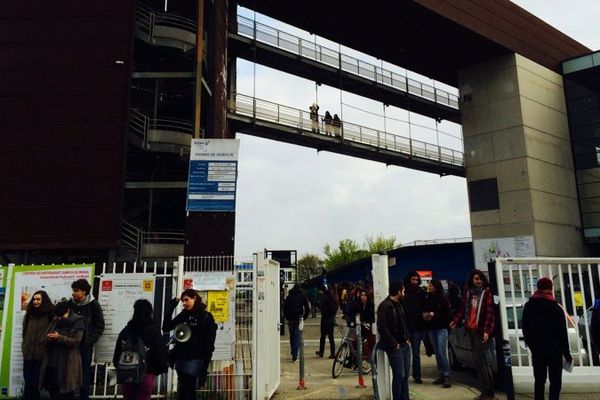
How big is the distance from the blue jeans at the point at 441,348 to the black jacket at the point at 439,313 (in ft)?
0.34

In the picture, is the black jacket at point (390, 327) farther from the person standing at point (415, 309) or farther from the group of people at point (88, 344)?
the group of people at point (88, 344)

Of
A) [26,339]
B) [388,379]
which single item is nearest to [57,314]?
[26,339]

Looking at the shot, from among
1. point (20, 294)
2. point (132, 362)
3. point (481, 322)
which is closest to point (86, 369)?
point (20, 294)

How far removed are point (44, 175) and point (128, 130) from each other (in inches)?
135

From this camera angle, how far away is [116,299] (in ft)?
24.7

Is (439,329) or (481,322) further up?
(481,322)

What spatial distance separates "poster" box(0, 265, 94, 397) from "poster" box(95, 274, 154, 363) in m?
0.44

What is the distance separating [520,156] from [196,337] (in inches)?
1155

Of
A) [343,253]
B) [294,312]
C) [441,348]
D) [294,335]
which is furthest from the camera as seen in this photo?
[343,253]

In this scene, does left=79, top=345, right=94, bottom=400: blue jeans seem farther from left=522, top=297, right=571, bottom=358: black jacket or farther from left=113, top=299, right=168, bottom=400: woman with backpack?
left=522, top=297, right=571, bottom=358: black jacket

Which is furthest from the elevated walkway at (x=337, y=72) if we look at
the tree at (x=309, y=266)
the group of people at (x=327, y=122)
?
the tree at (x=309, y=266)

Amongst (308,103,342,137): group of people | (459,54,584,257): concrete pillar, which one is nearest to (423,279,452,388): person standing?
(308,103,342,137): group of people

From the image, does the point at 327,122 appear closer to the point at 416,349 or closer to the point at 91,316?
the point at 416,349

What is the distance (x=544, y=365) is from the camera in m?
6.24
